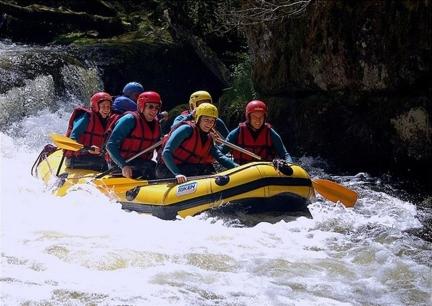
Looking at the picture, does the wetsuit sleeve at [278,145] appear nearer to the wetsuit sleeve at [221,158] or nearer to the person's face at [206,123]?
the wetsuit sleeve at [221,158]

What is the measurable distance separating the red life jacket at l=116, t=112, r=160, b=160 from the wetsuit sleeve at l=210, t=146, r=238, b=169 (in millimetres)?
811

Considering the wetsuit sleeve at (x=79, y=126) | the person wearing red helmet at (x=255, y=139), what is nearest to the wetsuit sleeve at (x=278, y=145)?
the person wearing red helmet at (x=255, y=139)

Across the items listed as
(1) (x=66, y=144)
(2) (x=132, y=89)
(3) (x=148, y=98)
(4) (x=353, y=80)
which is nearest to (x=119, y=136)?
(3) (x=148, y=98)

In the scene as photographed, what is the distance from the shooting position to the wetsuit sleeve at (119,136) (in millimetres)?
7664

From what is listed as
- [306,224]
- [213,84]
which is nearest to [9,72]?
[213,84]

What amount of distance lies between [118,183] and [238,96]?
16.7ft

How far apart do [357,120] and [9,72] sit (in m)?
6.49

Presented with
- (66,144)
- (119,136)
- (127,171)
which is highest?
(119,136)

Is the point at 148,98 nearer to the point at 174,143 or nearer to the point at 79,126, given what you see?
the point at 174,143

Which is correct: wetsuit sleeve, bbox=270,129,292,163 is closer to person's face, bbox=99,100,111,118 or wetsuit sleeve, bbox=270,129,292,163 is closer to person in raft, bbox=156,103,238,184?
person in raft, bbox=156,103,238,184

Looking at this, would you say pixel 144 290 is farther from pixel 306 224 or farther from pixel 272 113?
pixel 272 113

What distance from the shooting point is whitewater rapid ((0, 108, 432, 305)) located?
5.00 m

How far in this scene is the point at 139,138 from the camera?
7910 millimetres

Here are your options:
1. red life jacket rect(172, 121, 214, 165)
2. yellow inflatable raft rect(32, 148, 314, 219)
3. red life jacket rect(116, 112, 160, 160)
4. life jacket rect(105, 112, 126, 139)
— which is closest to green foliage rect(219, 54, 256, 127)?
life jacket rect(105, 112, 126, 139)
